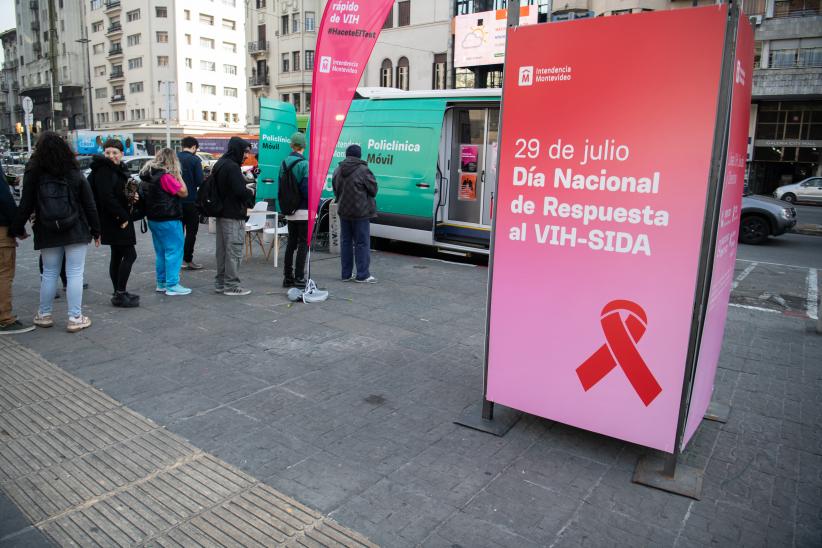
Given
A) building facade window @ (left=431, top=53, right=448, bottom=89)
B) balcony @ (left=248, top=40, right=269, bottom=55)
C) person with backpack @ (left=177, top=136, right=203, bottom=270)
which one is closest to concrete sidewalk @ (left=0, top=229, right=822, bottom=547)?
person with backpack @ (left=177, top=136, right=203, bottom=270)

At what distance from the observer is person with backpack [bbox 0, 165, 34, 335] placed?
222 inches

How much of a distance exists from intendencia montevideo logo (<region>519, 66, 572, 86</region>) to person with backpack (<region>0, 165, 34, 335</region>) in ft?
16.1

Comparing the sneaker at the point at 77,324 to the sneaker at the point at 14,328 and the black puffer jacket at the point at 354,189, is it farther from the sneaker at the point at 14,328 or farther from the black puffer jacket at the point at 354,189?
the black puffer jacket at the point at 354,189

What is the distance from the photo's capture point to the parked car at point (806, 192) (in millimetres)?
27027

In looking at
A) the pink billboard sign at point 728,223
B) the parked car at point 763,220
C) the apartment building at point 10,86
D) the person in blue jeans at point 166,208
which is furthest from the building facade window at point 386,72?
the apartment building at point 10,86

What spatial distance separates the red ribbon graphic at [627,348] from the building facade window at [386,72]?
38.8 meters

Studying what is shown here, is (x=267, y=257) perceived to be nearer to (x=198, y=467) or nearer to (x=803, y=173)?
(x=198, y=467)

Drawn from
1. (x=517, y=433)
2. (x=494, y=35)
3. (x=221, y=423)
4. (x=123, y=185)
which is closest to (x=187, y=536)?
(x=221, y=423)

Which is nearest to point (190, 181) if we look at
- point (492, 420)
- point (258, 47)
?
point (492, 420)

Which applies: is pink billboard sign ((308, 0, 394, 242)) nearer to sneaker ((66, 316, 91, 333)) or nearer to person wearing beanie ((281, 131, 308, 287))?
person wearing beanie ((281, 131, 308, 287))

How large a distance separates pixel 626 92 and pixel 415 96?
7458 mm

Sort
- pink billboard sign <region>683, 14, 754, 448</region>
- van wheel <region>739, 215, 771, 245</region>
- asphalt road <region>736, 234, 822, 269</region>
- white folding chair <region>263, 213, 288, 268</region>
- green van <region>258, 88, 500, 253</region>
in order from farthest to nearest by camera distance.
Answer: van wheel <region>739, 215, 771, 245</region> < asphalt road <region>736, 234, 822, 269</region> < green van <region>258, 88, 500, 253</region> < white folding chair <region>263, 213, 288, 268</region> < pink billboard sign <region>683, 14, 754, 448</region>

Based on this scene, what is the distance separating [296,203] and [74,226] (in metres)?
2.63

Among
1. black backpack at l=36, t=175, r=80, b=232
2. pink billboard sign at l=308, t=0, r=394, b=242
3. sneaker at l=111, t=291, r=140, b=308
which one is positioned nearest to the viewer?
black backpack at l=36, t=175, r=80, b=232
